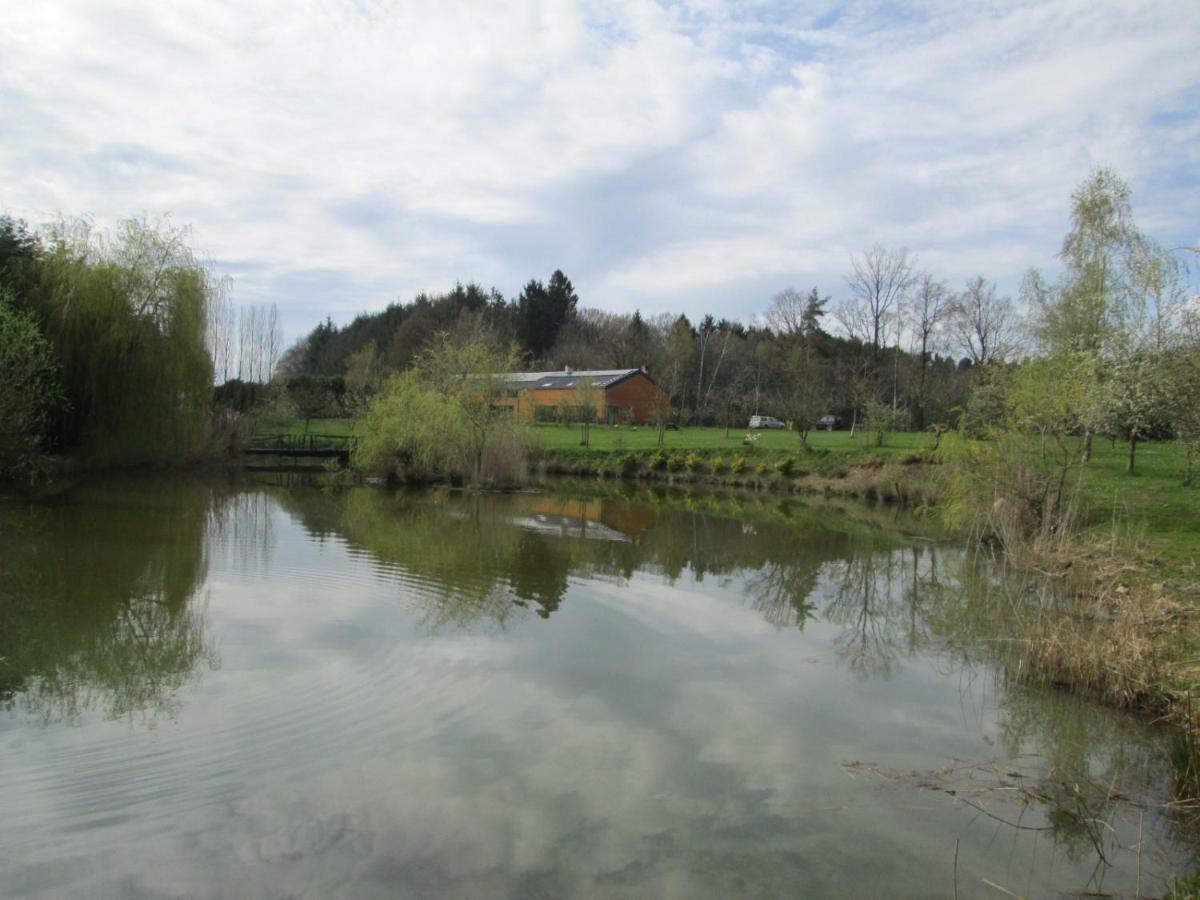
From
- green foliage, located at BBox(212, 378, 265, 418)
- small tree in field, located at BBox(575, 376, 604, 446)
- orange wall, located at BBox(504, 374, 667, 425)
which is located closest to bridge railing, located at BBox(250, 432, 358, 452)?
green foliage, located at BBox(212, 378, 265, 418)

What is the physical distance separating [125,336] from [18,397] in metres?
7.38

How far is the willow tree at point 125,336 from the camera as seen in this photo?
25156 mm

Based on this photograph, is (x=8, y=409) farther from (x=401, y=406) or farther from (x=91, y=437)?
(x=401, y=406)

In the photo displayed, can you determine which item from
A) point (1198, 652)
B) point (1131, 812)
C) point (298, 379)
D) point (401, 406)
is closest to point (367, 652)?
point (1131, 812)

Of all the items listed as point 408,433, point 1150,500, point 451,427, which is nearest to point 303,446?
point 408,433

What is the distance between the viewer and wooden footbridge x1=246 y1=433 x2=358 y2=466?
1363 inches

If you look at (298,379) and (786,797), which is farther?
(298,379)

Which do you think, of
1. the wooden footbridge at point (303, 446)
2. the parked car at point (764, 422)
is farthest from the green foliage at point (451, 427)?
the parked car at point (764, 422)

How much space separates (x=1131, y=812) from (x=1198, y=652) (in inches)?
101

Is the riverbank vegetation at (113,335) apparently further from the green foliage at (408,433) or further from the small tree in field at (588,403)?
the small tree in field at (588,403)

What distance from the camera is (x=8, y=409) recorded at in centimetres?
1847

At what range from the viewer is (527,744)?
22.1 feet

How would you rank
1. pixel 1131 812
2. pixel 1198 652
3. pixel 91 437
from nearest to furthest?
pixel 1131 812 < pixel 1198 652 < pixel 91 437

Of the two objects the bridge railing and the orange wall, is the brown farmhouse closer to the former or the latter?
the orange wall
